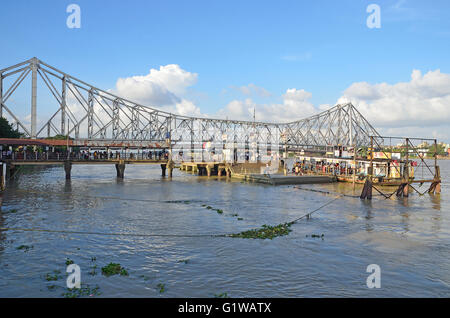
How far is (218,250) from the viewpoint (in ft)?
52.5

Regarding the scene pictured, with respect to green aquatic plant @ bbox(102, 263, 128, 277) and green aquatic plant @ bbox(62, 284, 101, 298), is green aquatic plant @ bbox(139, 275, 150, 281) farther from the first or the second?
green aquatic plant @ bbox(62, 284, 101, 298)

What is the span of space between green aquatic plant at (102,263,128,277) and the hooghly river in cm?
26

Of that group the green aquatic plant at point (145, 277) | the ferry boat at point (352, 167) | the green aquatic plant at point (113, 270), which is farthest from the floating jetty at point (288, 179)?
the green aquatic plant at point (145, 277)

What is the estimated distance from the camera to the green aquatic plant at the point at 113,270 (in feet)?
41.6

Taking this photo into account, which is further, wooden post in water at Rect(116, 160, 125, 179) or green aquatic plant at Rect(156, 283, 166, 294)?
wooden post in water at Rect(116, 160, 125, 179)

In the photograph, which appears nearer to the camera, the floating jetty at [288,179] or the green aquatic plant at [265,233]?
the green aquatic plant at [265,233]

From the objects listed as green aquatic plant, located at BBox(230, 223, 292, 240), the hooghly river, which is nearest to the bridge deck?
the hooghly river

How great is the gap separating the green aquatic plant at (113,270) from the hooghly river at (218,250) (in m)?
0.26

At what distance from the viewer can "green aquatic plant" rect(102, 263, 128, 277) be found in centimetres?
1267

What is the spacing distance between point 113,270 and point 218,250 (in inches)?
194

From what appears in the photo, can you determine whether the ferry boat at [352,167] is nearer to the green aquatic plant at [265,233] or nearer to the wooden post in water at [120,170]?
the green aquatic plant at [265,233]

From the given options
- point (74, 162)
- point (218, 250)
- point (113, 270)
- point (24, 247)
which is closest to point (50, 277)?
point (113, 270)
